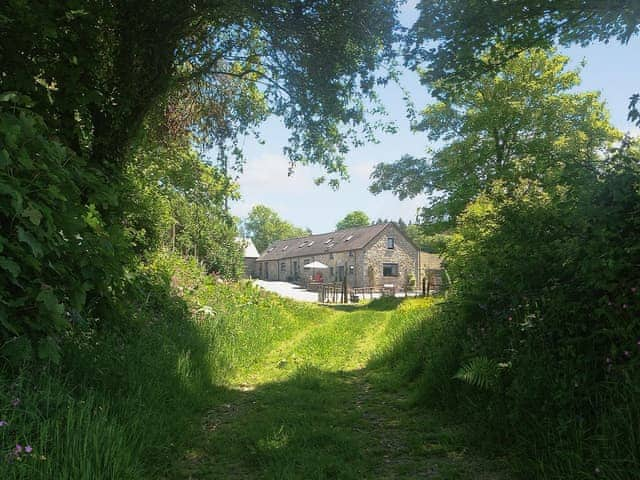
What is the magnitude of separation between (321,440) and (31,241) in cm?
302

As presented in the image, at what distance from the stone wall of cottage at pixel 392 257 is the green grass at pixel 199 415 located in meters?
35.6

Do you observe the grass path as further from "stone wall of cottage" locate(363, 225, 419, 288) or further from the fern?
"stone wall of cottage" locate(363, 225, 419, 288)

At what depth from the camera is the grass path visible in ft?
12.1

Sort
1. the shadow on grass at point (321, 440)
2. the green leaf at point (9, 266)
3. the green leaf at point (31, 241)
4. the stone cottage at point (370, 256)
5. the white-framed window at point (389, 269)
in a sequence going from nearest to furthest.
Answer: the green leaf at point (9, 266) → the green leaf at point (31, 241) → the shadow on grass at point (321, 440) → the stone cottage at point (370, 256) → the white-framed window at point (389, 269)

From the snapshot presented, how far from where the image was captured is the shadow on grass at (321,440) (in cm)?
369

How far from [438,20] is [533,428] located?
18.4 ft

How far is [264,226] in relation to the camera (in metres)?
101

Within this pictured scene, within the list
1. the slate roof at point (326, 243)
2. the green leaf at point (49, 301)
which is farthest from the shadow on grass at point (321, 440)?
the slate roof at point (326, 243)

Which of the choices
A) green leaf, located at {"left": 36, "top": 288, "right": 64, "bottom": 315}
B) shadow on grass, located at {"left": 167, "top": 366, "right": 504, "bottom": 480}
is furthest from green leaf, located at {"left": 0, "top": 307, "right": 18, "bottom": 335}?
shadow on grass, located at {"left": 167, "top": 366, "right": 504, "bottom": 480}

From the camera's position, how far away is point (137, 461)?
11.0 ft

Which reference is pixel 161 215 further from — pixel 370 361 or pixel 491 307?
pixel 491 307

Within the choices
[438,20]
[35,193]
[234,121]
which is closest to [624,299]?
[35,193]

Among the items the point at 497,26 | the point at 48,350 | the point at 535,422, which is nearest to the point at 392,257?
the point at 497,26

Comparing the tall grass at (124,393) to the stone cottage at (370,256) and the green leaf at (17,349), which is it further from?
the stone cottage at (370,256)
